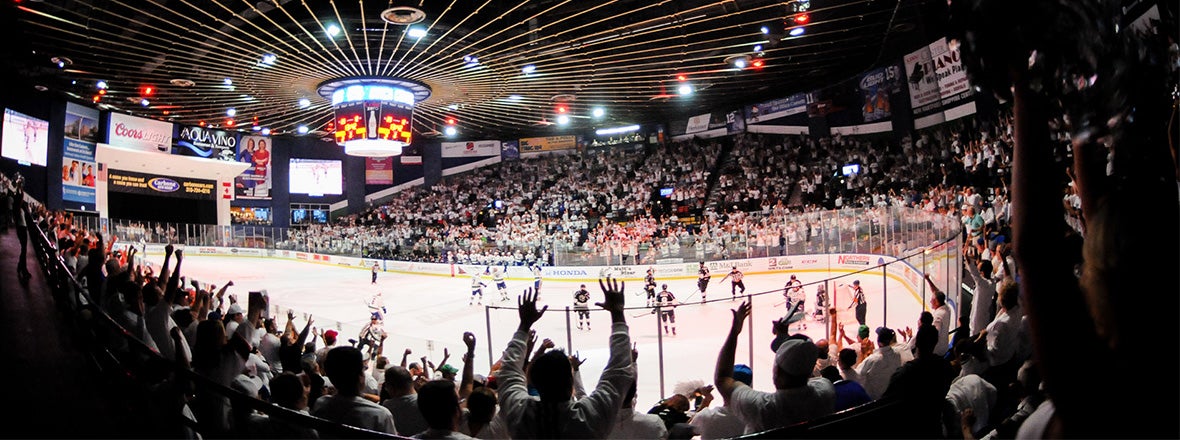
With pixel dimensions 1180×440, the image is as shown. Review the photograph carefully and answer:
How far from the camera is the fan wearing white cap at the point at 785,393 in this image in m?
3.08

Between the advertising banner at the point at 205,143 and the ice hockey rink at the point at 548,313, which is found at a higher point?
the advertising banner at the point at 205,143

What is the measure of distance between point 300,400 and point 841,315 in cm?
896

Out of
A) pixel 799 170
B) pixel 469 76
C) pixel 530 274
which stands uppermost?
pixel 469 76

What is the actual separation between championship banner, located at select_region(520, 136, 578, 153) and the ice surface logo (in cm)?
1916

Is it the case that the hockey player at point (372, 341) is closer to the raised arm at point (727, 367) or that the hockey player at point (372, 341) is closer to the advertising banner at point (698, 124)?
the raised arm at point (727, 367)

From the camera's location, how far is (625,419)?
12.1 feet

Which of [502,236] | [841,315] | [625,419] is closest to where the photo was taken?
[625,419]

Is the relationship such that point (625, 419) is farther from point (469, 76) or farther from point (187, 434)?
point (469, 76)

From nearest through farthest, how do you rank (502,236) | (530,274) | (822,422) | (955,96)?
(822,422) < (955,96) < (530,274) < (502,236)

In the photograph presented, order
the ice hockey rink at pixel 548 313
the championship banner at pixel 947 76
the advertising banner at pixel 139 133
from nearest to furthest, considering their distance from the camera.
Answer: the ice hockey rink at pixel 548 313 → the championship banner at pixel 947 76 → the advertising banner at pixel 139 133

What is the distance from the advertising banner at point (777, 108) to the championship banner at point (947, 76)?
9028 mm

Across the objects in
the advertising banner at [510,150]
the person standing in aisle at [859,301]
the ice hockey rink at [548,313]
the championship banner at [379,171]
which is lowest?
the ice hockey rink at [548,313]

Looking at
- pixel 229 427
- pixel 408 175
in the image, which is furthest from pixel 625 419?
pixel 408 175

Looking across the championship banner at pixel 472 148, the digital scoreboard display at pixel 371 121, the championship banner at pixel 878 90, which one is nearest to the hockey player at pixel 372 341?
the digital scoreboard display at pixel 371 121
